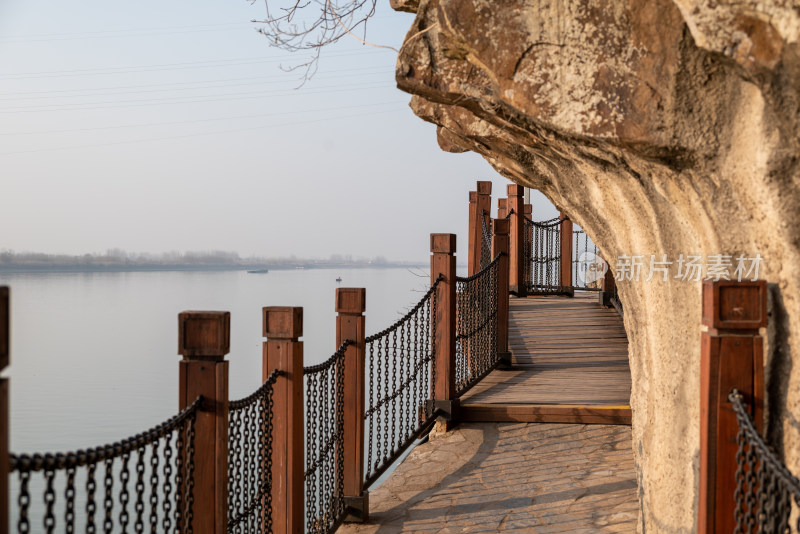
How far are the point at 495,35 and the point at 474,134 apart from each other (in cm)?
117

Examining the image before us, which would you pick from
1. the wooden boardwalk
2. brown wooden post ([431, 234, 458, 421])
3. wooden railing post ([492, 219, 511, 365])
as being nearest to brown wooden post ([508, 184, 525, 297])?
the wooden boardwalk

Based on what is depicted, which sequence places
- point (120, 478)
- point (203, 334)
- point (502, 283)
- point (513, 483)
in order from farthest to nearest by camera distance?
1. point (502, 283)
2. point (513, 483)
3. point (203, 334)
4. point (120, 478)

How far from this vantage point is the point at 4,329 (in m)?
1.66

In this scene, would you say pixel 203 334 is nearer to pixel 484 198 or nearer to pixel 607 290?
pixel 607 290

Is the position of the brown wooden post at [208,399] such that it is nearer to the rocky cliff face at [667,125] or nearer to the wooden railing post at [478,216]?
the rocky cliff face at [667,125]

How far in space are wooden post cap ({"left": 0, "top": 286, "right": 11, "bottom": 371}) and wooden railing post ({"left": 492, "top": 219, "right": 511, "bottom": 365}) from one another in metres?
7.59

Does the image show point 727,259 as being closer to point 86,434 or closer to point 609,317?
point 609,317

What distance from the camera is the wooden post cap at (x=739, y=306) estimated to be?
9.46 feet

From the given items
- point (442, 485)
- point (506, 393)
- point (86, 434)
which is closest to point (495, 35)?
point (442, 485)

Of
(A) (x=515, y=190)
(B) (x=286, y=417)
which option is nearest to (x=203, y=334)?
(B) (x=286, y=417)

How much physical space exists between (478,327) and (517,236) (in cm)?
448

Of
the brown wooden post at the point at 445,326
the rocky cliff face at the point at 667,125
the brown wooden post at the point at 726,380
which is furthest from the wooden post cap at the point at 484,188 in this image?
the brown wooden post at the point at 726,380

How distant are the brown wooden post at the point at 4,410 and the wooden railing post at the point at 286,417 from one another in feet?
7.54

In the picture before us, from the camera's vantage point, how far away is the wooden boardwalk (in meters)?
7.56
